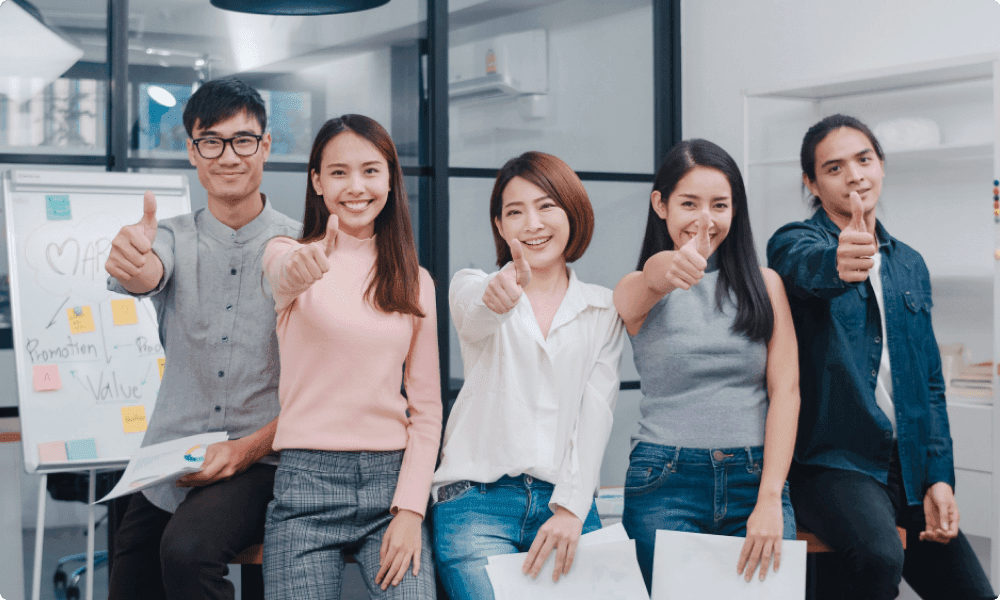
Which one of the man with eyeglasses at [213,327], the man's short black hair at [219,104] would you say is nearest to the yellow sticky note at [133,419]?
the man with eyeglasses at [213,327]

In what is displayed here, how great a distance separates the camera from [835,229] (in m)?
1.88

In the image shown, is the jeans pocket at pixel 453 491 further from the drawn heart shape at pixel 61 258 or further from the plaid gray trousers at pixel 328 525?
the drawn heart shape at pixel 61 258

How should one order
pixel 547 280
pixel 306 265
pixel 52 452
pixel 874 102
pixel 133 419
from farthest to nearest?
pixel 874 102, pixel 133 419, pixel 52 452, pixel 547 280, pixel 306 265

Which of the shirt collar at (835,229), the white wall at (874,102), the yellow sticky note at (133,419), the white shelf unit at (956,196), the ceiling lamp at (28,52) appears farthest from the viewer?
the white wall at (874,102)

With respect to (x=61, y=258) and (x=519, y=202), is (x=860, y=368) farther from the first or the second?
(x=61, y=258)

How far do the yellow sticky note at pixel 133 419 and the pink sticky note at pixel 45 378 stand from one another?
0.67 ft

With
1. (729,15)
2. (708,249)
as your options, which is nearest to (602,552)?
(708,249)

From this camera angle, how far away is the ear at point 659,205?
70.2 inches

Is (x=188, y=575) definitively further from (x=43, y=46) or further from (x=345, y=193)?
(x=43, y=46)

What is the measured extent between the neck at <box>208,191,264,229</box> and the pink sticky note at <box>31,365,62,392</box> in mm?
1019

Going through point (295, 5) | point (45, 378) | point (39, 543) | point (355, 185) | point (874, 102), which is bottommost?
point (39, 543)

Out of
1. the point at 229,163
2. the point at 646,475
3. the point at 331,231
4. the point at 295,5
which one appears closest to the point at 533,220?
the point at 331,231

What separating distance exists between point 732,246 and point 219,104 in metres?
1.12

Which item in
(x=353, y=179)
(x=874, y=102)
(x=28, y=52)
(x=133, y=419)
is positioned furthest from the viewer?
(x=874, y=102)
